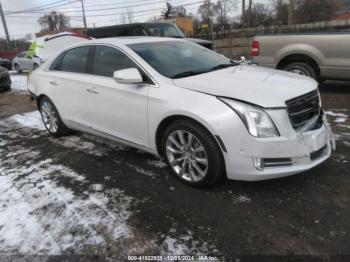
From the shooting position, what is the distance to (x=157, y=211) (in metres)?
3.08

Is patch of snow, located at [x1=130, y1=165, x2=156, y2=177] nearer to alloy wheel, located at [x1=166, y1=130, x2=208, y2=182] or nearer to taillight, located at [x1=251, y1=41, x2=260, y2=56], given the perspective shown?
alloy wheel, located at [x1=166, y1=130, x2=208, y2=182]

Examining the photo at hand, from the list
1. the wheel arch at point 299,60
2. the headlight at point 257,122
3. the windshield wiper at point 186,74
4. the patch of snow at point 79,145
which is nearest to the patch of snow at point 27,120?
→ the patch of snow at point 79,145

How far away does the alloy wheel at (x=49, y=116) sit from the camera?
5372mm

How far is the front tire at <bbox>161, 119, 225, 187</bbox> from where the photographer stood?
3109mm

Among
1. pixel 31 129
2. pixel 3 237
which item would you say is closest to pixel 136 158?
pixel 3 237

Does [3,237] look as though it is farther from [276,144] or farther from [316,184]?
[316,184]

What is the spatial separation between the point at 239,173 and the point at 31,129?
4.60 metres

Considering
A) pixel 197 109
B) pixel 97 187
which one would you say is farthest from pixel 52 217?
pixel 197 109

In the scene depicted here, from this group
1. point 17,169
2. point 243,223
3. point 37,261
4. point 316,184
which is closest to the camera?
point 37,261

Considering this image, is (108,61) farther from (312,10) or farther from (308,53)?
(312,10)

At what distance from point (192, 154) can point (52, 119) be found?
10.3 feet

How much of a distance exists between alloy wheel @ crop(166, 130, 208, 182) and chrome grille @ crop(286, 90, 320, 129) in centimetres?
90

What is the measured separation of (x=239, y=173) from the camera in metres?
3.04

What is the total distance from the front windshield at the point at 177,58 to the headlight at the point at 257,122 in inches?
40.1
